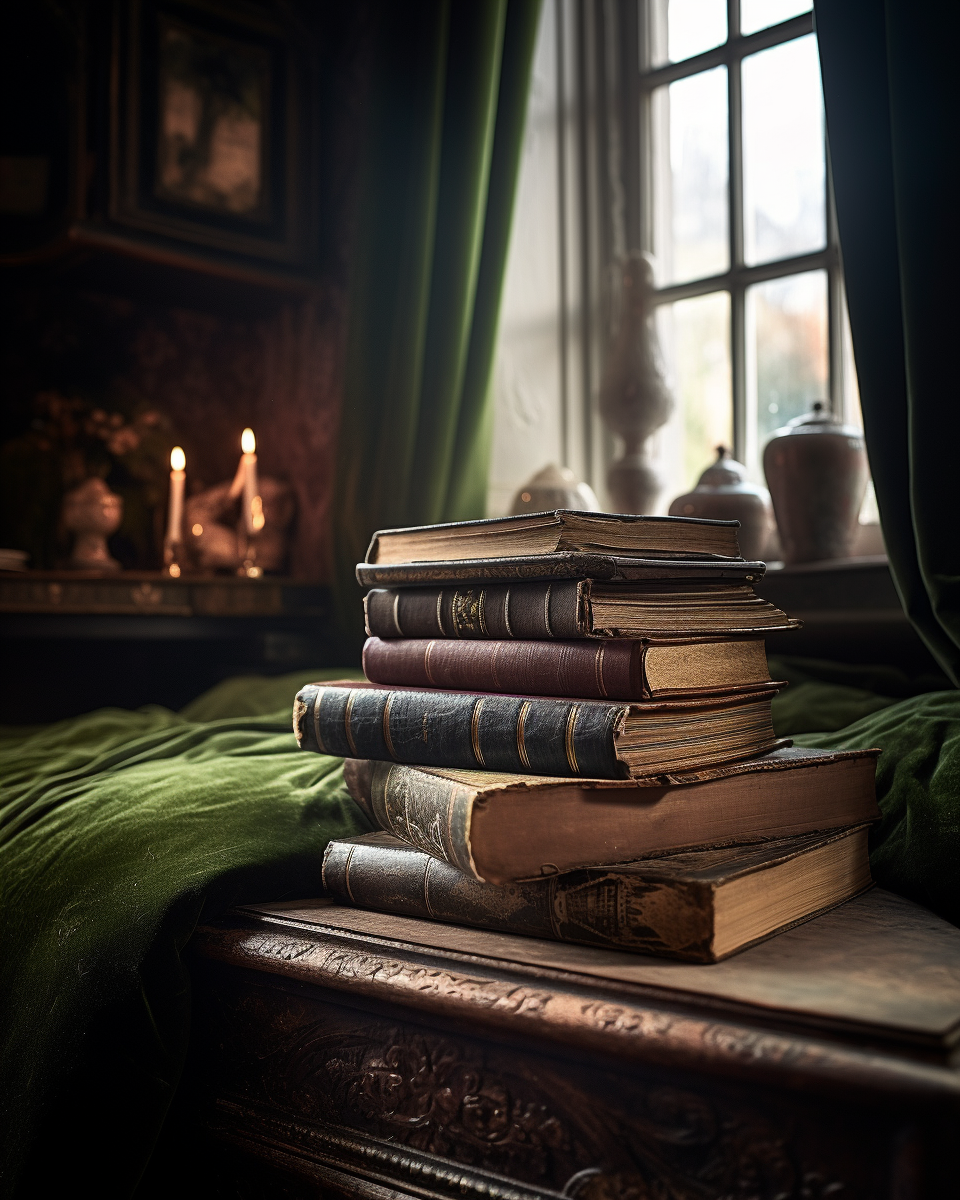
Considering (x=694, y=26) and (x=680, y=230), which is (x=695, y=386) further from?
(x=694, y=26)

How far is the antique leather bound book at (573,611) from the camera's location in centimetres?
74

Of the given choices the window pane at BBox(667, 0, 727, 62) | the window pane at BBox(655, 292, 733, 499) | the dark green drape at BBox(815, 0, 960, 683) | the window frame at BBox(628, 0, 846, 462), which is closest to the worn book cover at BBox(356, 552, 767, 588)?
the dark green drape at BBox(815, 0, 960, 683)

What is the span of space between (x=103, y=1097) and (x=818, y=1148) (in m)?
0.51

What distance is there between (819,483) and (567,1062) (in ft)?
3.69

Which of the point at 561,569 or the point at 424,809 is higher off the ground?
the point at 561,569

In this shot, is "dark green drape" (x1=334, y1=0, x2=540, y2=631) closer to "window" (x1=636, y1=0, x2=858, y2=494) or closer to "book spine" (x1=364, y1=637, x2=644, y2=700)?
"window" (x1=636, y1=0, x2=858, y2=494)

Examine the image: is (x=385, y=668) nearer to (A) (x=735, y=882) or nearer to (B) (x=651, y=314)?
(A) (x=735, y=882)

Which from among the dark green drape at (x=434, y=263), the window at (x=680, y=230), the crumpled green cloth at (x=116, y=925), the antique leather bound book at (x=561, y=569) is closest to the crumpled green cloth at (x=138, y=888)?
the crumpled green cloth at (x=116, y=925)

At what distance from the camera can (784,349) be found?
201cm

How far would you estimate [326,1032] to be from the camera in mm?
732

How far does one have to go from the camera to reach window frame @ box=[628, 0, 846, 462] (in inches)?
75.4

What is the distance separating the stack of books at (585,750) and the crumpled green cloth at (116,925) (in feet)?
0.22

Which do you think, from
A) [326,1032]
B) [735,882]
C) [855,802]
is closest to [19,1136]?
[326,1032]

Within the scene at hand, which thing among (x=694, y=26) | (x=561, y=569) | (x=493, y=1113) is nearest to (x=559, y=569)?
(x=561, y=569)
